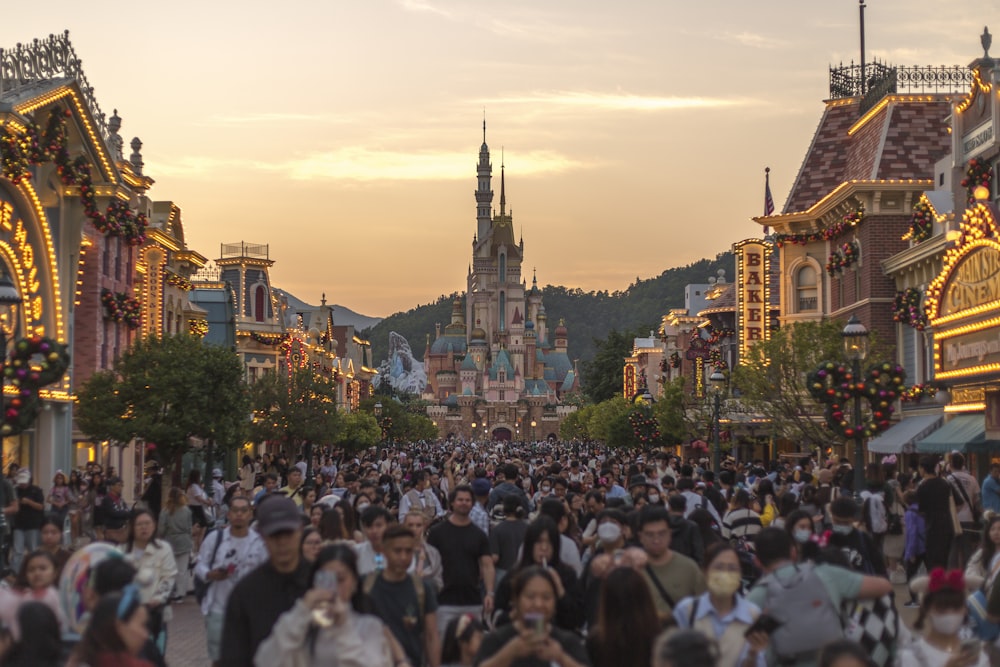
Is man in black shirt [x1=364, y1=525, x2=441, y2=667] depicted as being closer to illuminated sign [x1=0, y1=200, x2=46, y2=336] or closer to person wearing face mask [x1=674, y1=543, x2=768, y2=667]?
person wearing face mask [x1=674, y1=543, x2=768, y2=667]

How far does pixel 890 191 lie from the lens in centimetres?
4341

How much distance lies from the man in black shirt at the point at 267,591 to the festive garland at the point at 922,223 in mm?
33484

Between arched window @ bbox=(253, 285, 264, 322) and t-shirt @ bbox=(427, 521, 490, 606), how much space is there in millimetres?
68080

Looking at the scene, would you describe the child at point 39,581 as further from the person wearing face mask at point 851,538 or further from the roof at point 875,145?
the roof at point 875,145

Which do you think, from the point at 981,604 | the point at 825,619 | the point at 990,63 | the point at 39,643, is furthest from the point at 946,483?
the point at 990,63

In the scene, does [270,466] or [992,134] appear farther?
[270,466]

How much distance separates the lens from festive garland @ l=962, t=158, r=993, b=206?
34.2 m

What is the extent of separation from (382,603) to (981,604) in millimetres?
3827

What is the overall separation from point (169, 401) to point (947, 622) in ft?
100

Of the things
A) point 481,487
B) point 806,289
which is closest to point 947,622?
point 481,487

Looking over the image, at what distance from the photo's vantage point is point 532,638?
7301 millimetres

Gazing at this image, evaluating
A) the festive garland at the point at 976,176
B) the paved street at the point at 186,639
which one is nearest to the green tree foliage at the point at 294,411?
the festive garland at the point at 976,176

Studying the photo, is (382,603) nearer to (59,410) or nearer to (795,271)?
(59,410)

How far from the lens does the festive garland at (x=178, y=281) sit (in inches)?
2128
